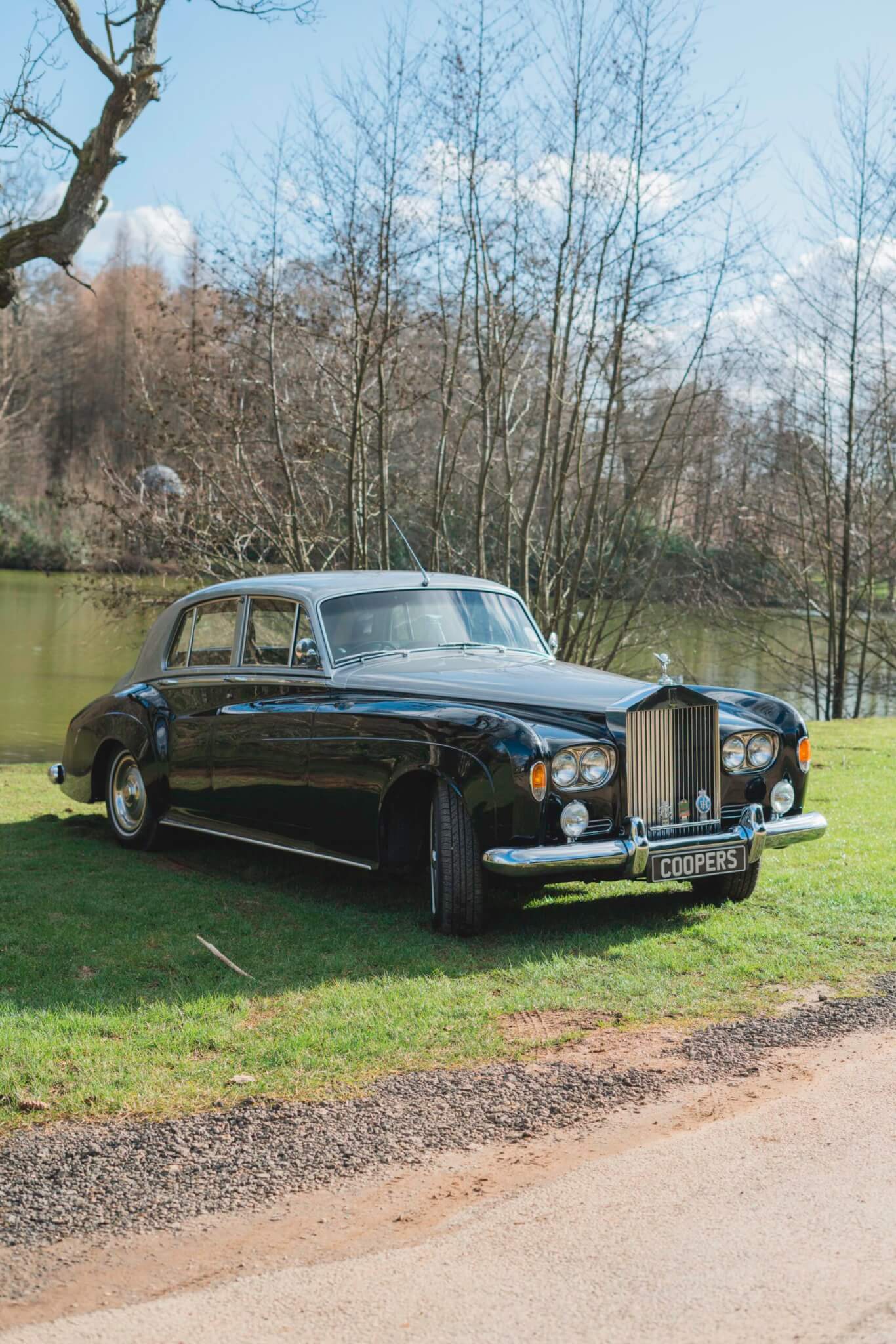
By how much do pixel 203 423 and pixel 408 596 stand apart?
39.6ft

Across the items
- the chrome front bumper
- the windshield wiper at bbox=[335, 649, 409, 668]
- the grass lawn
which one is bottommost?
the grass lawn

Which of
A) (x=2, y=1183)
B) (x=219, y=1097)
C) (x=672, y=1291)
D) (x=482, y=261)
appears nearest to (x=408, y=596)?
(x=219, y=1097)

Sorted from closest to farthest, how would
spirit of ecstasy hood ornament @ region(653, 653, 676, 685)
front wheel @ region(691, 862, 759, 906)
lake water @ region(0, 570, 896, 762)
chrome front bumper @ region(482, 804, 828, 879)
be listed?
chrome front bumper @ region(482, 804, 828, 879) → spirit of ecstasy hood ornament @ region(653, 653, 676, 685) → front wheel @ region(691, 862, 759, 906) → lake water @ region(0, 570, 896, 762)

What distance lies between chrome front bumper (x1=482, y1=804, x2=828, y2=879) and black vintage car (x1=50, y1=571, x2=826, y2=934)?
0.4 inches

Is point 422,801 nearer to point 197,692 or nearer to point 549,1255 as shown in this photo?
point 197,692

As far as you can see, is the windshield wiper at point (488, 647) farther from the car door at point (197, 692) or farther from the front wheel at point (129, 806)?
the front wheel at point (129, 806)

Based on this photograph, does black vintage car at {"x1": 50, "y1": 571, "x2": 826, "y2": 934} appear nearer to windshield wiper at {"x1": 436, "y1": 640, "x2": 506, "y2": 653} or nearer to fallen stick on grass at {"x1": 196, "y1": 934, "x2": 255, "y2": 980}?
windshield wiper at {"x1": 436, "y1": 640, "x2": 506, "y2": 653}

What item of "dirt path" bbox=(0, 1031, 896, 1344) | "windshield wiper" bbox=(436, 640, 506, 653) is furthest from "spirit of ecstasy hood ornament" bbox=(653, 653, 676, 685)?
"dirt path" bbox=(0, 1031, 896, 1344)

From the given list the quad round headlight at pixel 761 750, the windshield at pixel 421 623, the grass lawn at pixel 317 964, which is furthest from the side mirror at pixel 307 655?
the quad round headlight at pixel 761 750

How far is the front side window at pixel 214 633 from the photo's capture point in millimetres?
8211

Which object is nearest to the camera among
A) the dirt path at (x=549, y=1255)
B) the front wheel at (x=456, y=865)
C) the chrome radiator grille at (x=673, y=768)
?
the dirt path at (x=549, y=1255)

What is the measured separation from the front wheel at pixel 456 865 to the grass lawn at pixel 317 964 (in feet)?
0.50

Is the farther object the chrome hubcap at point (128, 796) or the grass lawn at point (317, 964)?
the chrome hubcap at point (128, 796)

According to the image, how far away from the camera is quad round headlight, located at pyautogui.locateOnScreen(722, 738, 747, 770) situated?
22.1 feet
